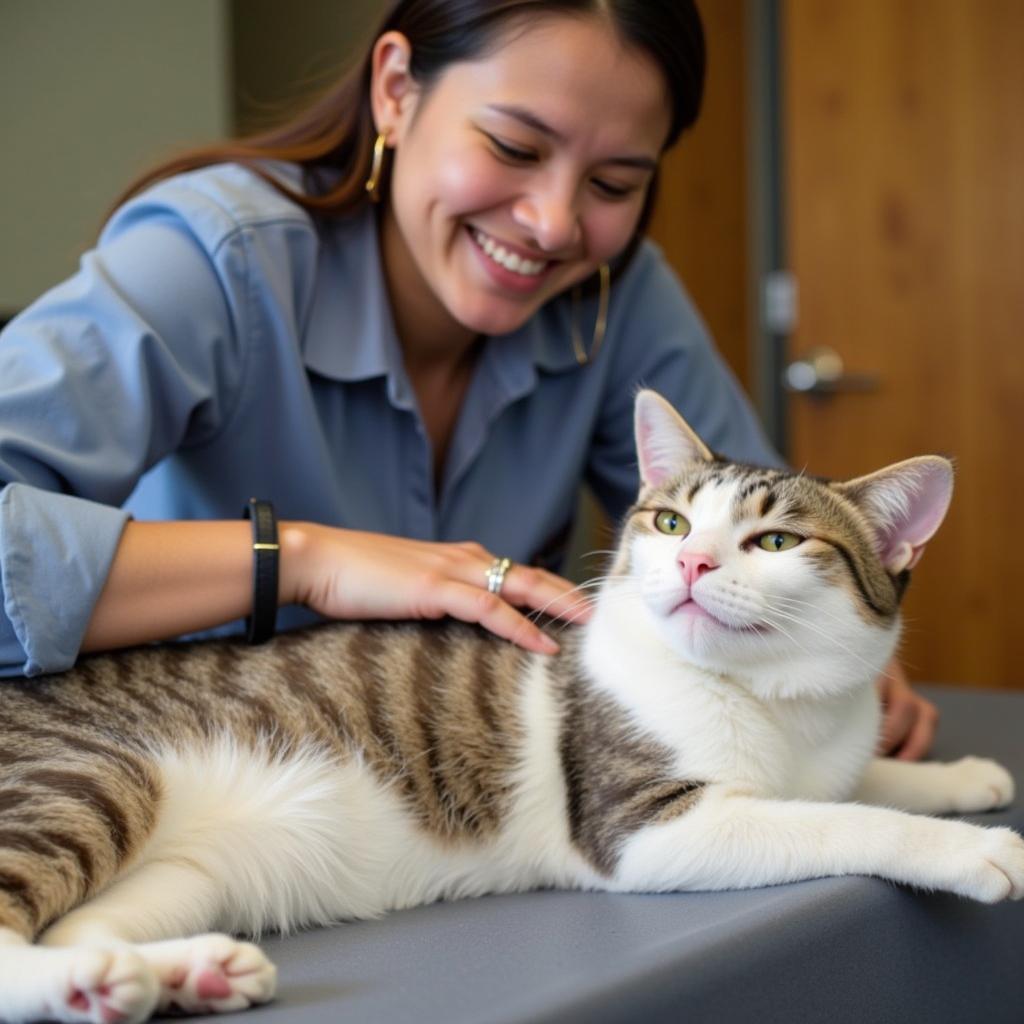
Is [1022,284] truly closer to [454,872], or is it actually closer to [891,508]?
[891,508]

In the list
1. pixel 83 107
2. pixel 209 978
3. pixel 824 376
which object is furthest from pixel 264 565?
pixel 824 376

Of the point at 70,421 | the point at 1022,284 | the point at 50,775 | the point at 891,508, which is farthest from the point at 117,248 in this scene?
the point at 1022,284

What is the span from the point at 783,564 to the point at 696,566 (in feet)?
0.30

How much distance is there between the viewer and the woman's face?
1326 mm

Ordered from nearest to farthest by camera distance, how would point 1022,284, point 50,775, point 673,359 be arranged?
point 50,775 < point 673,359 < point 1022,284

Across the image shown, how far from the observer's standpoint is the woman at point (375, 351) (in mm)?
1179

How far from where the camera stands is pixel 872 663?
1.15 metres

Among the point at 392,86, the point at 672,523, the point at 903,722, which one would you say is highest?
the point at 392,86

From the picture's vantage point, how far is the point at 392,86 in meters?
1.49

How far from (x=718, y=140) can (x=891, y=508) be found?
10.5 ft

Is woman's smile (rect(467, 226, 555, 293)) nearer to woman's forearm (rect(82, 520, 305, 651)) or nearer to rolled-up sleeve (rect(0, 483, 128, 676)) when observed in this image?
woman's forearm (rect(82, 520, 305, 651))

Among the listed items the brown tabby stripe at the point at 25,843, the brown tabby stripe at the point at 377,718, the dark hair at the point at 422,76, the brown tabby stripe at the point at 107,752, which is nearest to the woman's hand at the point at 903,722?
the brown tabby stripe at the point at 377,718

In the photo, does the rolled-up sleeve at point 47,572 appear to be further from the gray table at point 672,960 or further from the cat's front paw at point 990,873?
the cat's front paw at point 990,873

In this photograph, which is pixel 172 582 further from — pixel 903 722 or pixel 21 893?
pixel 903 722
